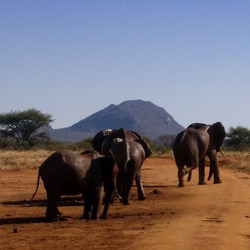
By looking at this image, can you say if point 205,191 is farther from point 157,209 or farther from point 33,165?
point 33,165

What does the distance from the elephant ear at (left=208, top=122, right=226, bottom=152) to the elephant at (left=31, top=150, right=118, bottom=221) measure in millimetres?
11618

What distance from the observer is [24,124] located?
7406 cm

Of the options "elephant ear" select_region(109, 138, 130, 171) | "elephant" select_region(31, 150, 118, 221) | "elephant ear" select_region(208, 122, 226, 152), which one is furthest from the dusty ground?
"elephant ear" select_region(208, 122, 226, 152)

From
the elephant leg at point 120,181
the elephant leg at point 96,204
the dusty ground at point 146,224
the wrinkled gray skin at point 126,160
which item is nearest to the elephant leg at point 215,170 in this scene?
the dusty ground at point 146,224

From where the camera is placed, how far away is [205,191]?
1991 cm

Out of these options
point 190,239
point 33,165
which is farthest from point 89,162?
point 33,165

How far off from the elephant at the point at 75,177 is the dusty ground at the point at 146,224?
1.24 ft

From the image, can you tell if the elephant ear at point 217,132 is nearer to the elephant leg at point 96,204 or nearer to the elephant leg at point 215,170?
the elephant leg at point 215,170

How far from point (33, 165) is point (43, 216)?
74.9 feet

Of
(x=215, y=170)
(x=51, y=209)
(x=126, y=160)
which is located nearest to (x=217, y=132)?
(x=215, y=170)

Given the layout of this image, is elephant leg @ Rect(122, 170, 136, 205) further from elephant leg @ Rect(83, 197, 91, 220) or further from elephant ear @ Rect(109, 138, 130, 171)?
elephant leg @ Rect(83, 197, 91, 220)

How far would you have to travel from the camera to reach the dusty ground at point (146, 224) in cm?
1039

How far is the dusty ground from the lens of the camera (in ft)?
34.1

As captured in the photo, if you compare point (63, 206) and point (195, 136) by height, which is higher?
point (195, 136)
